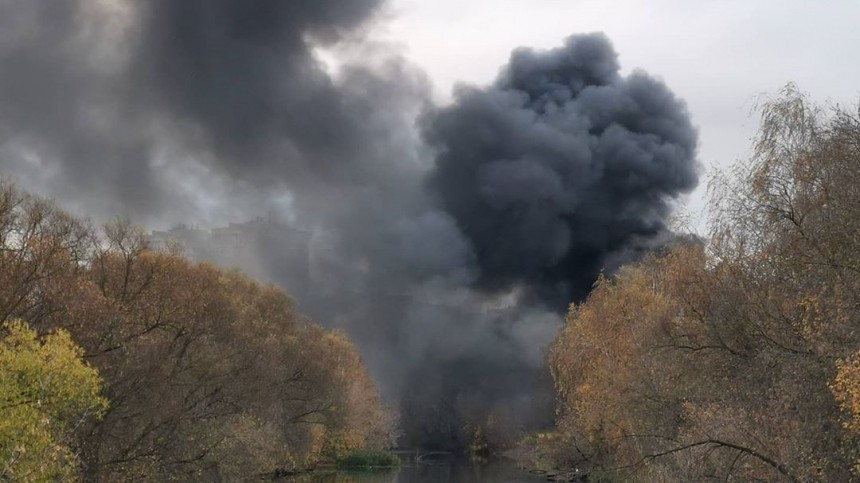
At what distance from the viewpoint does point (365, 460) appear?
90.2 meters

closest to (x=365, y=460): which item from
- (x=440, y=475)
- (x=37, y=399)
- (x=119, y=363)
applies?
(x=440, y=475)

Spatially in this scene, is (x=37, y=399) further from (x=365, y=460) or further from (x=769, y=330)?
(x=365, y=460)

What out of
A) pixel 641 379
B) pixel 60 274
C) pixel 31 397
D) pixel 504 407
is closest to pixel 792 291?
pixel 641 379

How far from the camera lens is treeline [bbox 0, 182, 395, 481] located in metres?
25.6

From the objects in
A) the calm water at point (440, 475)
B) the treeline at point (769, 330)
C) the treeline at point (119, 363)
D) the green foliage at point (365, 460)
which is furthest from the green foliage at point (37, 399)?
the green foliage at point (365, 460)

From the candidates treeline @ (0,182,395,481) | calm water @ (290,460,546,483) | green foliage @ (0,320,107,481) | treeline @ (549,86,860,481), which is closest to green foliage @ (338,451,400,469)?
calm water @ (290,460,546,483)

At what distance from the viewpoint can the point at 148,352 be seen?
36.8 meters

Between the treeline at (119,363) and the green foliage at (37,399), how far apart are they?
0.05 metres

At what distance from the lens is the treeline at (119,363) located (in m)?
25.6

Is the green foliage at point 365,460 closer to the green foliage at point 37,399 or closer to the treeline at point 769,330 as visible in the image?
the treeline at point 769,330

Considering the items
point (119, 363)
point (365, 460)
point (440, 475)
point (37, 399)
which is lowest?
point (37, 399)

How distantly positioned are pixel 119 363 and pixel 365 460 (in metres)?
58.7

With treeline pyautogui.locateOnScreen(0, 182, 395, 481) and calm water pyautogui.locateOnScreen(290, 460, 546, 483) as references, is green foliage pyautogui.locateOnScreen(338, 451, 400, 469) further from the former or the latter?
treeline pyautogui.locateOnScreen(0, 182, 395, 481)

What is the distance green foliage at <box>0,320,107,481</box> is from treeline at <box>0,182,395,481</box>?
2.1 inches
